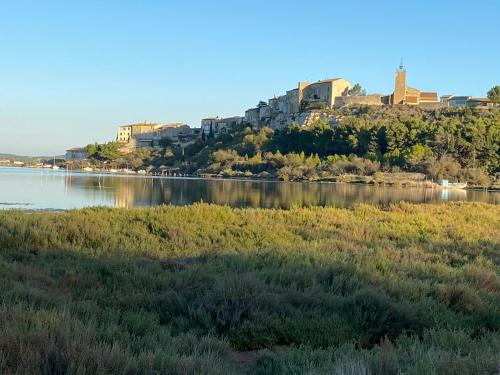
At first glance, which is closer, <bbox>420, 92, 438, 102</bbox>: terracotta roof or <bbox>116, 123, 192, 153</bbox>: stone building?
<bbox>420, 92, 438, 102</bbox>: terracotta roof

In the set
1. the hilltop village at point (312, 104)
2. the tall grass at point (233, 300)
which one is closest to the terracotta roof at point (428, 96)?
the hilltop village at point (312, 104)

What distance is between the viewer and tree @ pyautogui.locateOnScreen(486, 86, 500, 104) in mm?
117188

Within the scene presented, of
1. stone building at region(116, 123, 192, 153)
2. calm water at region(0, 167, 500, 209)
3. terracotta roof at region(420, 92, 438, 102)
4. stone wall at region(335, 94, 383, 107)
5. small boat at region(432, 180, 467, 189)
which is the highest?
terracotta roof at region(420, 92, 438, 102)

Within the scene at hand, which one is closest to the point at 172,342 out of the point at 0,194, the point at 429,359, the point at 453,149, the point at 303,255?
the point at 429,359

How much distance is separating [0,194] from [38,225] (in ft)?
82.1

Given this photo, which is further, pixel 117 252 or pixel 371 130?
pixel 371 130

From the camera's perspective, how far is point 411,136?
86125 millimetres

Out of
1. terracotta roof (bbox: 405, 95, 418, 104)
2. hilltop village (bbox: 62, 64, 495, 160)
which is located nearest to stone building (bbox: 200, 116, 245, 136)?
hilltop village (bbox: 62, 64, 495, 160)

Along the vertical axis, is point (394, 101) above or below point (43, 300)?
above

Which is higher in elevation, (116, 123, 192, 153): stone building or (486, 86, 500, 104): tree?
(486, 86, 500, 104): tree

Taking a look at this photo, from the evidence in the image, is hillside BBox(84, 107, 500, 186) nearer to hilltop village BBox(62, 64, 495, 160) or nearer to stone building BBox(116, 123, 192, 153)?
hilltop village BBox(62, 64, 495, 160)

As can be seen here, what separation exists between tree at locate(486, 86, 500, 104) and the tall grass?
115m

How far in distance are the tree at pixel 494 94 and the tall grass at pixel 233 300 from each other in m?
115

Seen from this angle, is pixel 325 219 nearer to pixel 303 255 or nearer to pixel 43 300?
pixel 303 255
